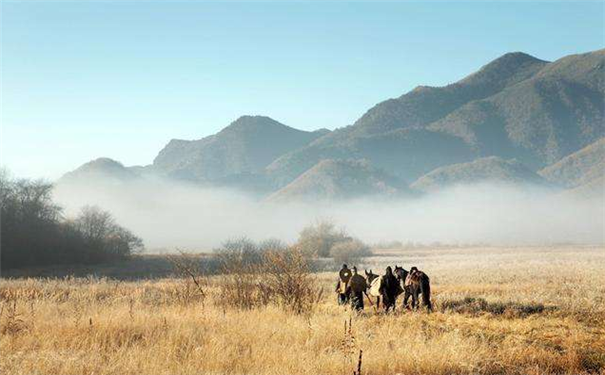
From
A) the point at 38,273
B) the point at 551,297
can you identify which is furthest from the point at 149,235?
the point at 551,297

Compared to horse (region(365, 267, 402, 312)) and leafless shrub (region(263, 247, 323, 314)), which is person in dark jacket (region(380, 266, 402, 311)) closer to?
horse (region(365, 267, 402, 312))

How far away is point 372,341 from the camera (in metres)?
10.3

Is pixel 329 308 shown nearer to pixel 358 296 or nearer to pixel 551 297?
pixel 358 296

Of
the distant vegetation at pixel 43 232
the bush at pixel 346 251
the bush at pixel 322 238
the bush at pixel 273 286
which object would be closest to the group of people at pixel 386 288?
the bush at pixel 273 286

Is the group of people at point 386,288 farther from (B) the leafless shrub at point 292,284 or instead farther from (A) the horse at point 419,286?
(B) the leafless shrub at point 292,284

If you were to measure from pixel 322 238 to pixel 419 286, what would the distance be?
60.4m

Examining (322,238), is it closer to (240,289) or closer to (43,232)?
(43,232)

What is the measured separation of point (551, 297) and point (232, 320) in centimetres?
1362

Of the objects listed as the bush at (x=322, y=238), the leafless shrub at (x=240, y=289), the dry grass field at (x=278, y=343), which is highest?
the bush at (x=322, y=238)

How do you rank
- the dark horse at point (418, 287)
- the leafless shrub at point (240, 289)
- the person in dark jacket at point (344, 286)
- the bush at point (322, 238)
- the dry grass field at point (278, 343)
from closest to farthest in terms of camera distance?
the dry grass field at point (278, 343) < the leafless shrub at point (240, 289) < the dark horse at point (418, 287) < the person in dark jacket at point (344, 286) < the bush at point (322, 238)

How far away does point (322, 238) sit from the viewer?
77188mm

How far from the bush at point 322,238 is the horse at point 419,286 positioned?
186 feet

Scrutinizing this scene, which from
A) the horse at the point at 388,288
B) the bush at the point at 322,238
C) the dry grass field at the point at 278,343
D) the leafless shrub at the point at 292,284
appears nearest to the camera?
the dry grass field at the point at 278,343

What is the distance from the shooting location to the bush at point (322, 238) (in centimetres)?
7550
